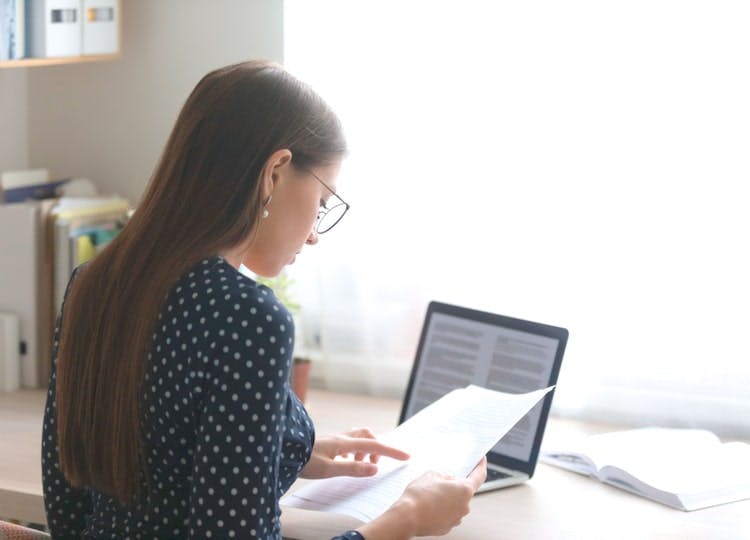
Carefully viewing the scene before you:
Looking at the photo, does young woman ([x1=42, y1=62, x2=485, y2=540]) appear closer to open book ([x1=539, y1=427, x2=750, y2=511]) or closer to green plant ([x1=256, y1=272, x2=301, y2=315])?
open book ([x1=539, y1=427, x2=750, y2=511])

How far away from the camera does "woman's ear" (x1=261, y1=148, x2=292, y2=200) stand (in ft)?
4.34

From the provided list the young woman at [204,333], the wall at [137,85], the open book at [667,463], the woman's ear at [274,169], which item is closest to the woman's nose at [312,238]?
the young woman at [204,333]

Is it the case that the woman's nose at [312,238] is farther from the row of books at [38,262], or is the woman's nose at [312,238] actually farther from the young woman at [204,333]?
the row of books at [38,262]

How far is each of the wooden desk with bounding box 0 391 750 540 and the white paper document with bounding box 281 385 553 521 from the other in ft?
0.11

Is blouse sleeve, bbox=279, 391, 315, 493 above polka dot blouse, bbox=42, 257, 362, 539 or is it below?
below

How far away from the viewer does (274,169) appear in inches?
52.8

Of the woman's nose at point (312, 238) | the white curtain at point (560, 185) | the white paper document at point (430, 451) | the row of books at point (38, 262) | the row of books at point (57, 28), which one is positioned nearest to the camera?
the woman's nose at point (312, 238)

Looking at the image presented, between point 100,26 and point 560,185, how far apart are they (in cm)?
100

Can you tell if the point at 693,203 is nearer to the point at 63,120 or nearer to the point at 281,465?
the point at 281,465

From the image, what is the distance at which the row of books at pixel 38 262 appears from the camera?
237 centimetres

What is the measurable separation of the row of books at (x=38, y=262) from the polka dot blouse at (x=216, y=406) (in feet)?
3.72

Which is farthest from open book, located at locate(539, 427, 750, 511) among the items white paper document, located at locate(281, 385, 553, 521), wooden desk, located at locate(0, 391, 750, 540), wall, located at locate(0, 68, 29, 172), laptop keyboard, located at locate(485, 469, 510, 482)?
wall, located at locate(0, 68, 29, 172)

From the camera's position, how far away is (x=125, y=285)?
52.1 inches

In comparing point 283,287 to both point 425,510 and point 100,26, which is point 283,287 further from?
point 425,510
